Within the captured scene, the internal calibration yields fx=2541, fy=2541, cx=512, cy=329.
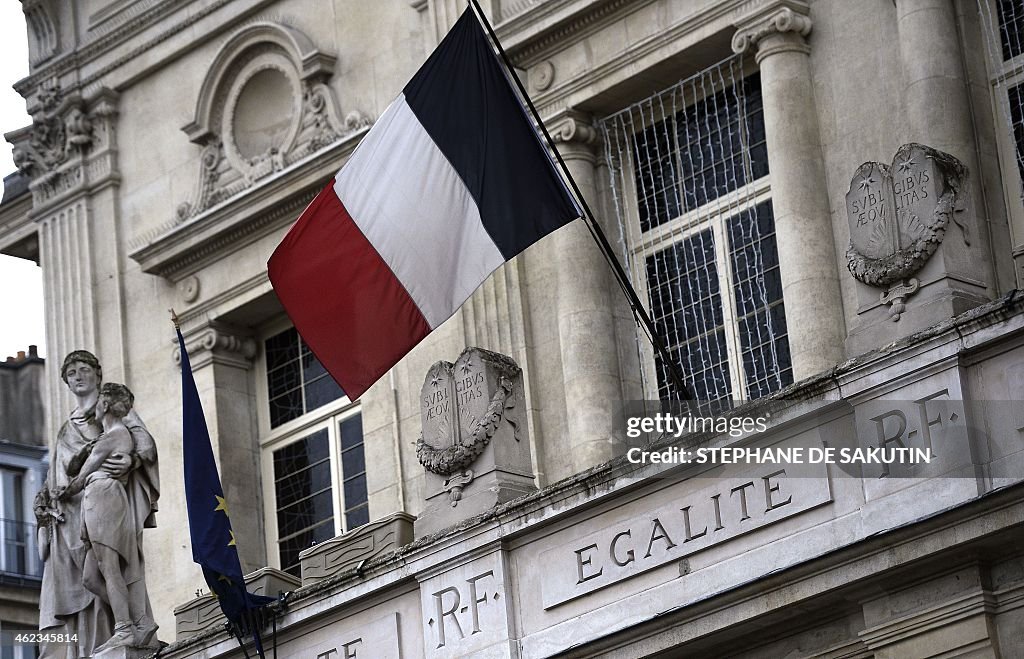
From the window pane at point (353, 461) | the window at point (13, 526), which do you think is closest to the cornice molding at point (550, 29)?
the window pane at point (353, 461)

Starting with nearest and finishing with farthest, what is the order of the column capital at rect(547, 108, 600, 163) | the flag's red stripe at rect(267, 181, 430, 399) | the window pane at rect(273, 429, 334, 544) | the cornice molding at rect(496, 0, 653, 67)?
the flag's red stripe at rect(267, 181, 430, 399) → the cornice molding at rect(496, 0, 653, 67) → the column capital at rect(547, 108, 600, 163) → the window pane at rect(273, 429, 334, 544)

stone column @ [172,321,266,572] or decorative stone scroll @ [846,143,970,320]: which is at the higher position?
stone column @ [172,321,266,572]

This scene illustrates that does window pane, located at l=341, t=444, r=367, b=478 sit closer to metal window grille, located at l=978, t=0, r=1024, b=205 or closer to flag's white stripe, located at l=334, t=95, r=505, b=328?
flag's white stripe, located at l=334, t=95, r=505, b=328

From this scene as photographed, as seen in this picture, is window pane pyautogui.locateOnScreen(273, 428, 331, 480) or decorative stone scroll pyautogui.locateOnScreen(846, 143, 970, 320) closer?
decorative stone scroll pyautogui.locateOnScreen(846, 143, 970, 320)

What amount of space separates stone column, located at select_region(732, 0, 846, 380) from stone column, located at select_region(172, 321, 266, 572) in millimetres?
6519

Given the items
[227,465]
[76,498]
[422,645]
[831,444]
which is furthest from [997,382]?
[227,465]

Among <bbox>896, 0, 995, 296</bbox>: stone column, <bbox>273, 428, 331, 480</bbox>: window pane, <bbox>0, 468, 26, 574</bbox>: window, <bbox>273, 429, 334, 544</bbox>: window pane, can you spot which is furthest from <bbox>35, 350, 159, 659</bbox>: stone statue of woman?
<bbox>0, 468, 26, 574</bbox>: window

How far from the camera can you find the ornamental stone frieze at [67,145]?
86.8ft

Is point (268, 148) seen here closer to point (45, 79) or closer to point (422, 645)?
point (45, 79)

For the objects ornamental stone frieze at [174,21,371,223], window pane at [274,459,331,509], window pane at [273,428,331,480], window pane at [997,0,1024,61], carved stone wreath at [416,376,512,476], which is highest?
ornamental stone frieze at [174,21,371,223]

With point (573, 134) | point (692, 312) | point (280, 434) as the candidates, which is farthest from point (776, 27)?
point (280, 434)

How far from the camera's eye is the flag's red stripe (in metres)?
18.4

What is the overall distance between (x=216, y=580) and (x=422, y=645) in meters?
2.24

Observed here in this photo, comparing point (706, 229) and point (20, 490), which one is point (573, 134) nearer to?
point (706, 229)
